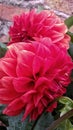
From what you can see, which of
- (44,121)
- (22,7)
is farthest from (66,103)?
(22,7)

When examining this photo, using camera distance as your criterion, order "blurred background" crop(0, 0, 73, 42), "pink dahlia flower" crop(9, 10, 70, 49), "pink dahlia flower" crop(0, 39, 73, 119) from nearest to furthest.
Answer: "pink dahlia flower" crop(0, 39, 73, 119) → "pink dahlia flower" crop(9, 10, 70, 49) → "blurred background" crop(0, 0, 73, 42)

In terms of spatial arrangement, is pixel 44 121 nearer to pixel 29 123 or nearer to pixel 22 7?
pixel 29 123

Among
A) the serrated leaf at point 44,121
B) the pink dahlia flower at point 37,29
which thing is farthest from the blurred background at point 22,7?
the serrated leaf at point 44,121

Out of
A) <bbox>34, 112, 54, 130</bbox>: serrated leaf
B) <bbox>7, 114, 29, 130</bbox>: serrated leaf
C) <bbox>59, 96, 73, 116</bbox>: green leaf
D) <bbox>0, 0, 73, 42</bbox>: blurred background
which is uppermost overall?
<bbox>59, 96, 73, 116</bbox>: green leaf

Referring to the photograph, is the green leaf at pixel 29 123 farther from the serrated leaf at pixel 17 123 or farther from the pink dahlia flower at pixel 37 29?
the pink dahlia flower at pixel 37 29

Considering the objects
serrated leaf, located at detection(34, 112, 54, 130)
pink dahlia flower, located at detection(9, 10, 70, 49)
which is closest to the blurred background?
pink dahlia flower, located at detection(9, 10, 70, 49)

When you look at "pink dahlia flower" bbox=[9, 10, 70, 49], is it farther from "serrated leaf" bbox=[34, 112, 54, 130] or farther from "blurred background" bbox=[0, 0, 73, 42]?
"blurred background" bbox=[0, 0, 73, 42]

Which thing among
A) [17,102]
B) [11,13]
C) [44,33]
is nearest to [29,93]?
[17,102]
